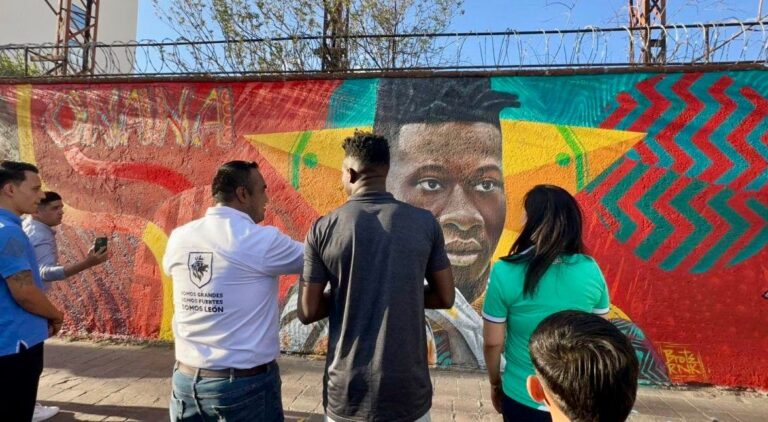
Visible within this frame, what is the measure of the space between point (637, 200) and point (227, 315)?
373 cm

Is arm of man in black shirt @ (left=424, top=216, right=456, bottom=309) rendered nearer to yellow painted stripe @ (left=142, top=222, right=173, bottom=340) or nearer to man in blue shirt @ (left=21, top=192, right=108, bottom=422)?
man in blue shirt @ (left=21, top=192, right=108, bottom=422)

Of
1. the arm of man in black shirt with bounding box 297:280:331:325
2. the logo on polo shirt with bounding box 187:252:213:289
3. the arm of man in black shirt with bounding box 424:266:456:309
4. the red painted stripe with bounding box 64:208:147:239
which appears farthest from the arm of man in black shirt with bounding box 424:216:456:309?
the red painted stripe with bounding box 64:208:147:239

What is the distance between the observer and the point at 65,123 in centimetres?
501

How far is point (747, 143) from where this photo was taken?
3957 millimetres

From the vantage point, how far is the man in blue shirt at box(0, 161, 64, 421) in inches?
83.8

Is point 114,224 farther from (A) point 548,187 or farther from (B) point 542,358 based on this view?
Result: (B) point 542,358

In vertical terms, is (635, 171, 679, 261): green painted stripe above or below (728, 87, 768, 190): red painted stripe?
below

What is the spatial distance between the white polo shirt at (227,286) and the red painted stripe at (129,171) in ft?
10.7

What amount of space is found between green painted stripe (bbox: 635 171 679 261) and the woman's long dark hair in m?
2.70

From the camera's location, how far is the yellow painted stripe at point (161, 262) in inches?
186

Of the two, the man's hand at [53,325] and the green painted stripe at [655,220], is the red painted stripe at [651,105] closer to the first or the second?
the green painted stripe at [655,220]

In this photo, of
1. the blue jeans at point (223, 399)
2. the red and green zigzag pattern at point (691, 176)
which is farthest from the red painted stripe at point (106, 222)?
the red and green zigzag pattern at point (691, 176)

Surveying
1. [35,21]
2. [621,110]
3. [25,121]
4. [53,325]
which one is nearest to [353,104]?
[621,110]

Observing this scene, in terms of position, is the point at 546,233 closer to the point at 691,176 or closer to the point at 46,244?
the point at 691,176
